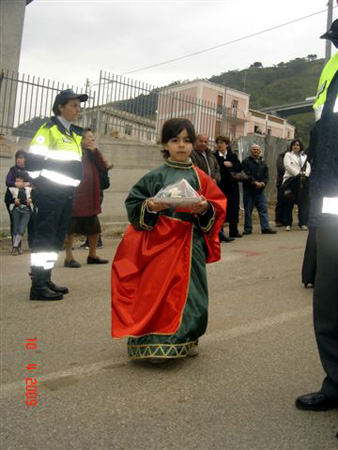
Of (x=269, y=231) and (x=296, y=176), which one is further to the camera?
(x=296, y=176)

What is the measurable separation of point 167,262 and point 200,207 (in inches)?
18.0

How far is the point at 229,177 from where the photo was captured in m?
10.4

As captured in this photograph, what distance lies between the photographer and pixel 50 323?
488 cm

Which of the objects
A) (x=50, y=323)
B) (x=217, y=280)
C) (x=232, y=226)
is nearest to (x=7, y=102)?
(x=232, y=226)

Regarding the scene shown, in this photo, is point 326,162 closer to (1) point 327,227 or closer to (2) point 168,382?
(1) point 327,227

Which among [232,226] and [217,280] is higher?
[232,226]

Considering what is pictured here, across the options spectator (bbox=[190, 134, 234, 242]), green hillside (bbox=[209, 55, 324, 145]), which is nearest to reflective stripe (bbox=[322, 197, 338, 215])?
spectator (bbox=[190, 134, 234, 242])

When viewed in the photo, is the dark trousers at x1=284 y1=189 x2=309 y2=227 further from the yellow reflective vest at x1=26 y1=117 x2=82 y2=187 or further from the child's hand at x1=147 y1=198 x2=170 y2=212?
the child's hand at x1=147 y1=198 x2=170 y2=212

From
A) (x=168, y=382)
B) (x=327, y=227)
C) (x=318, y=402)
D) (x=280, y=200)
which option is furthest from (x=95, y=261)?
(x=280, y=200)

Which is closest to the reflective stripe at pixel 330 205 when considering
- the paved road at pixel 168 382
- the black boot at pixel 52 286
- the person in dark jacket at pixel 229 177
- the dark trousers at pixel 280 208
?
the paved road at pixel 168 382

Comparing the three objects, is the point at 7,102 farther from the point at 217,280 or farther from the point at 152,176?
the point at 152,176

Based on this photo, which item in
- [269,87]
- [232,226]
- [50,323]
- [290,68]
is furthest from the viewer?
[290,68]

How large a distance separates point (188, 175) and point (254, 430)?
75.6 inches
